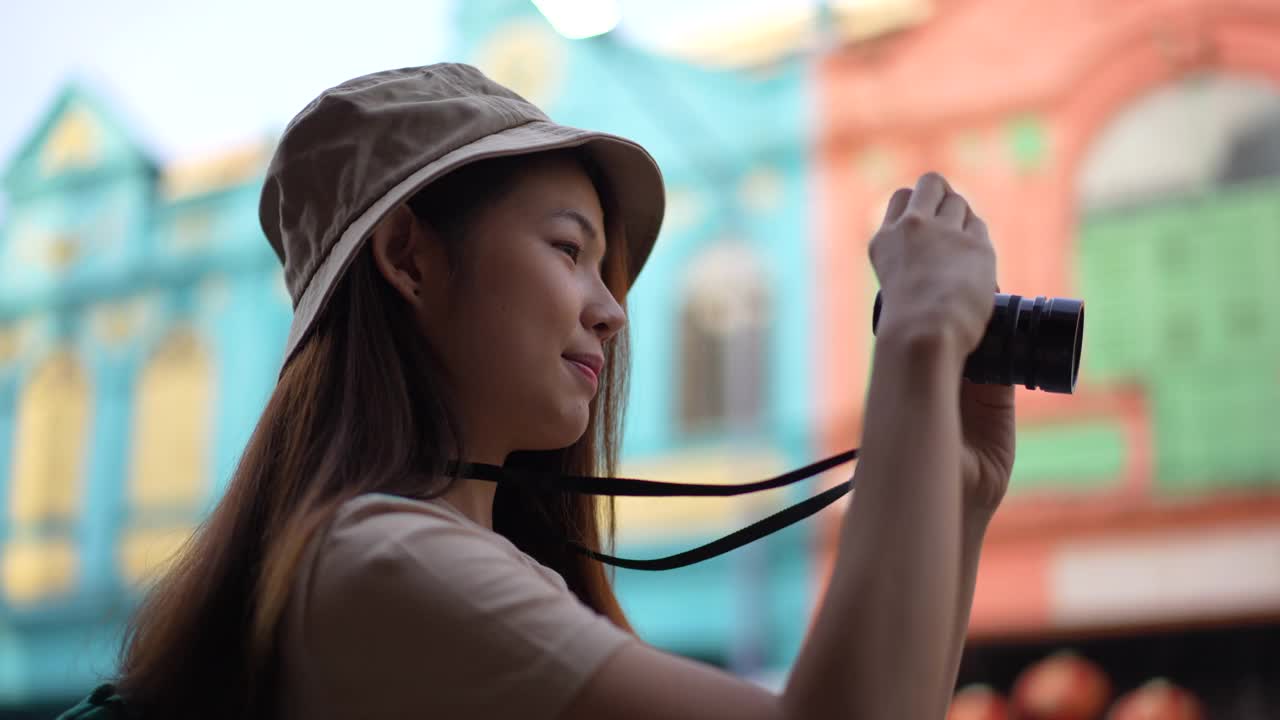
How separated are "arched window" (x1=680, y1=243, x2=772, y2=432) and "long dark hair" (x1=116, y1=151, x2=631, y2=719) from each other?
5.26 metres

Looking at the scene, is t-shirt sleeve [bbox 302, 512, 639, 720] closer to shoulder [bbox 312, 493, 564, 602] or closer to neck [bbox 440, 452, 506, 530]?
shoulder [bbox 312, 493, 564, 602]

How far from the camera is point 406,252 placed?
41.0 inches

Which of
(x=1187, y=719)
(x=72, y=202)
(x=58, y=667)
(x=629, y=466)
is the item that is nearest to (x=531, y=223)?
(x=1187, y=719)

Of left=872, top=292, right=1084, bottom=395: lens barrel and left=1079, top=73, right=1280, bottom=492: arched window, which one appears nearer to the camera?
left=872, top=292, right=1084, bottom=395: lens barrel

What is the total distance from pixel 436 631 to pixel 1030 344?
421 millimetres

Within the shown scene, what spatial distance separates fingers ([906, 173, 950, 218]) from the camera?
2.76ft

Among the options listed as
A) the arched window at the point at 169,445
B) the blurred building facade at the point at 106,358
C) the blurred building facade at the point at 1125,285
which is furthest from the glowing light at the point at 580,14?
the arched window at the point at 169,445

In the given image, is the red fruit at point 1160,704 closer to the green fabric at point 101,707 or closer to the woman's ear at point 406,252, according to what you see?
the woman's ear at point 406,252

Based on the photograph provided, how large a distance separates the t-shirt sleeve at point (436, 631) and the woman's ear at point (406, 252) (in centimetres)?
24

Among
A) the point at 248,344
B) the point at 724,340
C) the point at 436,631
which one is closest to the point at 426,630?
the point at 436,631

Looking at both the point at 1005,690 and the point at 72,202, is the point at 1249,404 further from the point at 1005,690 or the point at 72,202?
the point at 72,202

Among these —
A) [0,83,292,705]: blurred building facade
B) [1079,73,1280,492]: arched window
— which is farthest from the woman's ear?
[0,83,292,705]: blurred building facade

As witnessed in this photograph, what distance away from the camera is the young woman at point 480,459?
0.76 metres

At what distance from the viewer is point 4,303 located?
335 inches
